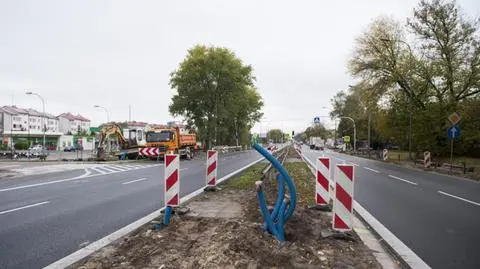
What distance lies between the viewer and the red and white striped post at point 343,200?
17.7ft

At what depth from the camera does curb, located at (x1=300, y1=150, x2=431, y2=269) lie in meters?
4.42

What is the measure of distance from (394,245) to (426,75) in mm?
26653

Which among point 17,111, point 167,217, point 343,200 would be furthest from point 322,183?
point 17,111

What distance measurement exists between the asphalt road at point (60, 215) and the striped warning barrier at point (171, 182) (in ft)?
3.10

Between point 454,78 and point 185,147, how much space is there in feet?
81.3

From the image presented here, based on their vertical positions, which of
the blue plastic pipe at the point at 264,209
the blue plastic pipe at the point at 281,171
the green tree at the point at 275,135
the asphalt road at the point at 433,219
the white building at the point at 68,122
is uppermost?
the white building at the point at 68,122

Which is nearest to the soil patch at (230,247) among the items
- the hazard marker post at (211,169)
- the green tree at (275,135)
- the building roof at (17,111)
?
the hazard marker post at (211,169)

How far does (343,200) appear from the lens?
215 inches

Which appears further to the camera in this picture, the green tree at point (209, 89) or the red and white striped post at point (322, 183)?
the green tree at point (209, 89)

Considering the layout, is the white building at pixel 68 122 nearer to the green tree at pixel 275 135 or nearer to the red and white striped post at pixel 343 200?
the green tree at pixel 275 135

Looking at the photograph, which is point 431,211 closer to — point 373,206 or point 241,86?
point 373,206

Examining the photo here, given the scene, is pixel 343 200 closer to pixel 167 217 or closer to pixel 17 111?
pixel 167 217

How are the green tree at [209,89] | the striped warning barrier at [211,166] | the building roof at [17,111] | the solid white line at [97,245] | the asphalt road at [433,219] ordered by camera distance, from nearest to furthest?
the solid white line at [97,245] → the asphalt road at [433,219] → the striped warning barrier at [211,166] → the green tree at [209,89] → the building roof at [17,111]

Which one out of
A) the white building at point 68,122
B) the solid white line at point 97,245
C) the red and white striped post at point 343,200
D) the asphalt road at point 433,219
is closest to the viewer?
the solid white line at point 97,245
